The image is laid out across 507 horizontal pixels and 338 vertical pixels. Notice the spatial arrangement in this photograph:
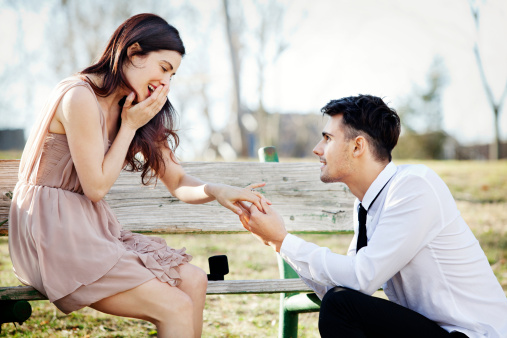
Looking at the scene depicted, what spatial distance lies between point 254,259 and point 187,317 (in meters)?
4.42

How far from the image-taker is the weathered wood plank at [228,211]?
11.1 ft

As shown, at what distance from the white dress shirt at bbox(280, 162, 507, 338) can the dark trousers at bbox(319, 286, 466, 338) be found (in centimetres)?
8

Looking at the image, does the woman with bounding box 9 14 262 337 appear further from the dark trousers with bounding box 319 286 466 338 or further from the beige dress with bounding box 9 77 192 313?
the dark trousers with bounding box 319 286 466 338

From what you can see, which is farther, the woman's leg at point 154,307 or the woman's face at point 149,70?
the woman's face at point 149,70

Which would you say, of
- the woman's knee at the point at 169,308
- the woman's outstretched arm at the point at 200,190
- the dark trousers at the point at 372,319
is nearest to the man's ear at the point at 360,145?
the woman's outstretched arm at the point at 200,190

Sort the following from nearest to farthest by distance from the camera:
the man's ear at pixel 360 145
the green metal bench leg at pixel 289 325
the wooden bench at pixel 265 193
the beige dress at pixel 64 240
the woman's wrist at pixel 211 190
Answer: the beige dress at pixel 64 240 → the man's ear at pixel 360 145 → the woman's wrist at pixel 211 190 → the wooden bench at pixel 265 193 → the green metal bench leg at pixel 289 325

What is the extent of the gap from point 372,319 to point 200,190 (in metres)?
1.19

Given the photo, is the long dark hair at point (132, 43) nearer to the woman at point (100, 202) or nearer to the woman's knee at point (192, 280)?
the woman at point (100, 202)

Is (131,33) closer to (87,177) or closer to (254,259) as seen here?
(87,177)

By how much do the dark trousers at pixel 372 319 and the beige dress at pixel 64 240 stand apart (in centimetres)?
75

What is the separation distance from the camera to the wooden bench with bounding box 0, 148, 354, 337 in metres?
3.14

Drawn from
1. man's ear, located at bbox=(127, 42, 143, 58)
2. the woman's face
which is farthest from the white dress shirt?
man's ear, located at bbox=(127, 42, 143, 58)

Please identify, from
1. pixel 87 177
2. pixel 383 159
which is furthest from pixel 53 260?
pixel 383 159

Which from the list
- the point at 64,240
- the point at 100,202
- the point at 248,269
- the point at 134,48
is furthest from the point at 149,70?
the point at 248,269
